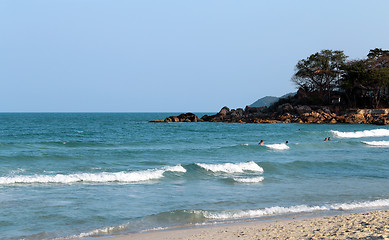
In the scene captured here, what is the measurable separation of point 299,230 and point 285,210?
2.77 m

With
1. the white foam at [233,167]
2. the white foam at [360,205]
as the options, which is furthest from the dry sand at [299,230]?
the white foam at [233,167]

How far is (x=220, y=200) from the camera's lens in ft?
44.7

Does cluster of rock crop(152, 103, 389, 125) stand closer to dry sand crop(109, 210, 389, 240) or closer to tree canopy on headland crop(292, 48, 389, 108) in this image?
tree canopy on headland crop(292, 48, 389, 108)

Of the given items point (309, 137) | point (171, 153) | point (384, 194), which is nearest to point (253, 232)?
point (384, 194)

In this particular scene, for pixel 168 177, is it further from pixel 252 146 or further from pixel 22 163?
pixel 252 146

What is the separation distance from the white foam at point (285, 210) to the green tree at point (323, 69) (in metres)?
64.3

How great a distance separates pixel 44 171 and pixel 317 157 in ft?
55.9

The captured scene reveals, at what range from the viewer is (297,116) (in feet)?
235

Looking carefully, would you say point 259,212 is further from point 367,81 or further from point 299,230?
point 367,81

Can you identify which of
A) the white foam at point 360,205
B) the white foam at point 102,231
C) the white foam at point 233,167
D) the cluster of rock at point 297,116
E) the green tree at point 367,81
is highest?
the green tree at point 367,81

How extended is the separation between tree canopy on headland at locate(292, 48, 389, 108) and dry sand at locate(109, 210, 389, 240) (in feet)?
204

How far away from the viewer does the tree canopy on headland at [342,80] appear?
69.1 meters

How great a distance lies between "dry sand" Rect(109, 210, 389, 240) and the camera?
347 inches

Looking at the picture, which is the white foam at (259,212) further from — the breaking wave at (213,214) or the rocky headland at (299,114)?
the rocky headland at (299,114)
